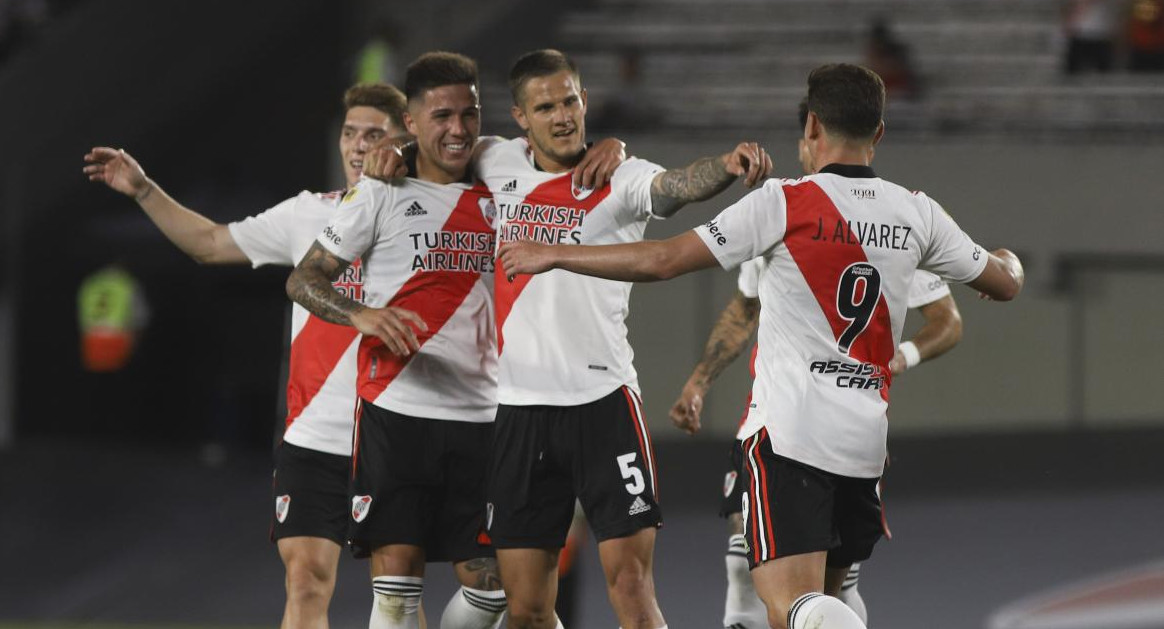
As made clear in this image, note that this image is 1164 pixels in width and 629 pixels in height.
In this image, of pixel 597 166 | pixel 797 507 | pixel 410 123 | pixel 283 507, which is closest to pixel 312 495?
pixel 283 507

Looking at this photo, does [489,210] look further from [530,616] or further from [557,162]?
[530,616]

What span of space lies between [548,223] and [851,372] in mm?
1202

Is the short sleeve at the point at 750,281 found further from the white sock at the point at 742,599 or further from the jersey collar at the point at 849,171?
the jersey collar at the point at 849,171

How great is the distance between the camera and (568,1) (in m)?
15.6

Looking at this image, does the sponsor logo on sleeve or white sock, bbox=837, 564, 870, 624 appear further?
white sock, bbox=837, 564, 870, 624

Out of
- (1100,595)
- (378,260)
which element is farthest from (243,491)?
(378,260)

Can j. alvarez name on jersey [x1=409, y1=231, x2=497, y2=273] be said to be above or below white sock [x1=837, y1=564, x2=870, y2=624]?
above

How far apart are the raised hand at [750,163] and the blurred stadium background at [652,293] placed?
424 cm

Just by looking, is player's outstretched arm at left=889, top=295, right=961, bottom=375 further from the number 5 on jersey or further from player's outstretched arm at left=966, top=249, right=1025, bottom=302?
the number 5 on jersey

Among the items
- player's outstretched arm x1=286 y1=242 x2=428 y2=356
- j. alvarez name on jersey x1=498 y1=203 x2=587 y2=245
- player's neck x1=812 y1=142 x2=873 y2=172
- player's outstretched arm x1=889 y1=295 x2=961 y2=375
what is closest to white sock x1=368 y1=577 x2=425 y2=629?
player's outstretched arm x1=286 y1=242 x2=428 y2=356

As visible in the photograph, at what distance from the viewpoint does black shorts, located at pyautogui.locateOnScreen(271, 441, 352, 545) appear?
5.84 m

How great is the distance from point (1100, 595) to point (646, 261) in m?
4.96

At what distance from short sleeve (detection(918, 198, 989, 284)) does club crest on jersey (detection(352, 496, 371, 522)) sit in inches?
80.1

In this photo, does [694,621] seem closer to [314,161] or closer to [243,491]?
[243,491]
